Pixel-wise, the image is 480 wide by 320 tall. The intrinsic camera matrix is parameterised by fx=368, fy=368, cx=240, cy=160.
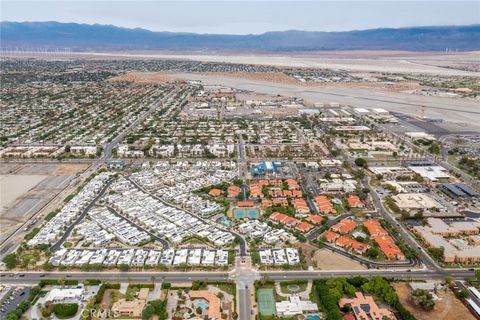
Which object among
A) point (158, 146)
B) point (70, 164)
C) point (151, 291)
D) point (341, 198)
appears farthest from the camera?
point (158, 146)

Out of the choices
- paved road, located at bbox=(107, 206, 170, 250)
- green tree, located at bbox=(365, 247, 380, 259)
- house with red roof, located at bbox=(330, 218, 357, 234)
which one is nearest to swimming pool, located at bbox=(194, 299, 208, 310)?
paved road, located at bbox=(107, 206, 170, 250)

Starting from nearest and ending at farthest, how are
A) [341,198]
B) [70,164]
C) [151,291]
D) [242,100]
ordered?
[151,291] < [341,198] < [70,164] < [242,100]

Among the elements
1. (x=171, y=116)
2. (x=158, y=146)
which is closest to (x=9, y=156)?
(x=158, y=146)

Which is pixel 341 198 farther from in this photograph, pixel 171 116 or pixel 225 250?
pixel 171 116

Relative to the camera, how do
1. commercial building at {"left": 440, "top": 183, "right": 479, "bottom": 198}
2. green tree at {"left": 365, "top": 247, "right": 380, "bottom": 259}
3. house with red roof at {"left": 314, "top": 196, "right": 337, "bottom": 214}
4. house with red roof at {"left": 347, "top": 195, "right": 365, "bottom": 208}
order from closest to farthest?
green tree at {"left": 365, "top": 247, "right": 380, "bottom": 259} → house with red roof at {"left": 314, "top": 196, "right": 337, "bottom": 214} → house with red roof at {"left": 347, "top": 195, "right": 365, "bottom": 208} → commercial building at {"left": 440, "top": 183, "right": 479, "bottom": 198}

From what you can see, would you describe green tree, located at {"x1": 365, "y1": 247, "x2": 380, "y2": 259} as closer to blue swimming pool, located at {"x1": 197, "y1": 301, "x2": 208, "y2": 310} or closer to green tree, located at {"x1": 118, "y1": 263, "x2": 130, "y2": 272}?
blue swimming pool, located at {"x1": 197, "y1": 301, "x2": 208, "y2": 310}
